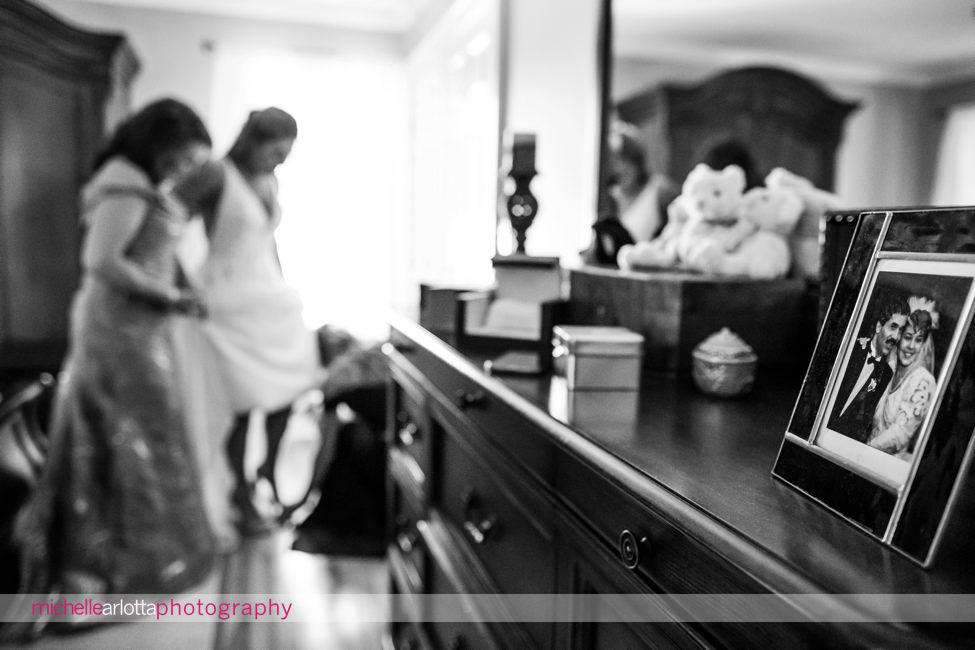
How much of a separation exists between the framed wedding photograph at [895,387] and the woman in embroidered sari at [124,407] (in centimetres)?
234

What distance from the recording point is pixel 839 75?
45.1 inches

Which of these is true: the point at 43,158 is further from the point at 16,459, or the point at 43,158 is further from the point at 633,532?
the point at 633,532

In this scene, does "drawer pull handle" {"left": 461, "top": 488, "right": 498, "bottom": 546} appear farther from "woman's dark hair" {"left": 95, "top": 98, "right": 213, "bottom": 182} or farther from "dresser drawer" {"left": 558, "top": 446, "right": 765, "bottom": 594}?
"woman's dark hair" {"left": 95, "top": 98, "right": 213, "bottom": 182}

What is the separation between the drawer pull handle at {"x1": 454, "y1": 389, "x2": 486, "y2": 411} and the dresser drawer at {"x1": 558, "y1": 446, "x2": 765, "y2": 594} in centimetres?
30

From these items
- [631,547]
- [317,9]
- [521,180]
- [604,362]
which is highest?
[317,9]

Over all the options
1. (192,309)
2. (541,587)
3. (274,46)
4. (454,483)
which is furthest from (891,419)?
(274,46)

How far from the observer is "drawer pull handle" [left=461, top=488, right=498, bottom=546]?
1098 millimetres

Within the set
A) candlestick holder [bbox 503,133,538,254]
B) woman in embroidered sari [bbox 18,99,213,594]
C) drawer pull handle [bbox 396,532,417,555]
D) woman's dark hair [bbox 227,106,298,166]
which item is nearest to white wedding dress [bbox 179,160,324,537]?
woman in embroidered sari [bbox 18,99,213,594]

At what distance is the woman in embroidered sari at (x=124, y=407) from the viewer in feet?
Answer: 7.60

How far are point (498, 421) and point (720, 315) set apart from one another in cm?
39

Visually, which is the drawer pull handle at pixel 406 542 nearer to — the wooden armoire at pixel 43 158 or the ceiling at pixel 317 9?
the wooden armoire at pixel 43 158

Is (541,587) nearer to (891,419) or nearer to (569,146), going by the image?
(891,419)

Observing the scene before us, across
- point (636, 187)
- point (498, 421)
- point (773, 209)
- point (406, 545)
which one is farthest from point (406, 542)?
point (773, 209)

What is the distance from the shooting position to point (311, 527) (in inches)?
107
